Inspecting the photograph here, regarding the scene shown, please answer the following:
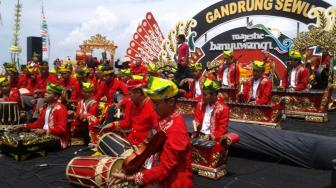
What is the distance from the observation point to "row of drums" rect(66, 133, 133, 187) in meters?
3.84

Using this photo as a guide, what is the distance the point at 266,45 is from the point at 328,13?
232 centimetres

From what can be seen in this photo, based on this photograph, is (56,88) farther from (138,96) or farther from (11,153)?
(138,96)

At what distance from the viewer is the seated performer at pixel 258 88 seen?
22.8 feet

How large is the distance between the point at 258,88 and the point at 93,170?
13.8 ft

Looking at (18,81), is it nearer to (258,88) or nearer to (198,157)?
(258,88)

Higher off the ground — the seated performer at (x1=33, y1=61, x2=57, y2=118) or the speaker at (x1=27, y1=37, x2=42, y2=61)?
the speaker at (x1=27, y1=37, x2=42, y2=61)

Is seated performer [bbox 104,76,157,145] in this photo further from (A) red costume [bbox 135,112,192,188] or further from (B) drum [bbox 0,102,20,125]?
(B) drum [bbox 0,102,20,125]

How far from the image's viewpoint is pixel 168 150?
2199 millimetres

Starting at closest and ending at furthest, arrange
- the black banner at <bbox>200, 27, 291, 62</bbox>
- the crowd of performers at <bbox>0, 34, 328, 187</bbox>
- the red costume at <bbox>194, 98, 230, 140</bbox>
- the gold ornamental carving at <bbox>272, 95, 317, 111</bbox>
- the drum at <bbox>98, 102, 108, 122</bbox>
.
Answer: the crowd of performers at <bbox>0, 34, 328, 187</bbox> → the red costume at <bbox>194, 98, 230, 140</bbox> → the drum at <bbox>98, 102, 108, 122</bbox> → the gold ornamental carving at <bbox>272, 95, 317, 111</bbox> → the black banner at <bbox>200, 27, 291, 62</bbox>

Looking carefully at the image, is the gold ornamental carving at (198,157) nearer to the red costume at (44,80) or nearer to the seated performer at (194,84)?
the seated performer at (194,84)

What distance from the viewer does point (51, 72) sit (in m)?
8.97

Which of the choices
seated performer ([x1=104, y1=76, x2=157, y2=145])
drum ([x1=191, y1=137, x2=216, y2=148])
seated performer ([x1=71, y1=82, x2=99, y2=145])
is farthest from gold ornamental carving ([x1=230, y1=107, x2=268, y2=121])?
seated performer ([x1=104, y1=76, x2=157, y2=145])

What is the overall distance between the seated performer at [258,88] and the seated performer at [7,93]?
4778 mm

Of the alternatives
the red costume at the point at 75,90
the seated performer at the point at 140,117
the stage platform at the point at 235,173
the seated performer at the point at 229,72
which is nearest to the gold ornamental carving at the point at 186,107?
the seated performer at the point at 229,72
